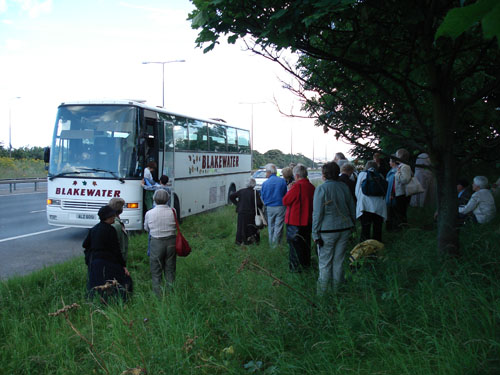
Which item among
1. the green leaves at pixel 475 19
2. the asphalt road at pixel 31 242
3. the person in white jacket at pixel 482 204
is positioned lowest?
the asphalt road at pixel 31 242

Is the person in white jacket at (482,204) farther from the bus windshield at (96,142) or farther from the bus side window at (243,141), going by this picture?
the bus side window at (243,141)

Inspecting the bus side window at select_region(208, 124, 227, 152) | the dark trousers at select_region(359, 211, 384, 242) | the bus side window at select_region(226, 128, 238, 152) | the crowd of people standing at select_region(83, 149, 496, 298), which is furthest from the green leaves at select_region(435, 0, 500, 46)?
the bus side window at select_region(226, 128, 238, 152)

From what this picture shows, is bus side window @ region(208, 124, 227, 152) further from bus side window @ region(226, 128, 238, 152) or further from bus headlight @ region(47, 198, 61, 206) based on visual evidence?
bus headlight @ region(47, 198, 61, 206)

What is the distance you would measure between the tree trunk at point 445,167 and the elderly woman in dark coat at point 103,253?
398 cm

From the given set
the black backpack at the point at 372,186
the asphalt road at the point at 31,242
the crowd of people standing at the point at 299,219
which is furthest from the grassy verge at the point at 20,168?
the black backpack at the point at 372,186

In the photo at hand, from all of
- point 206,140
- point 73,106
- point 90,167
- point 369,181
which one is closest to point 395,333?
point 369,181

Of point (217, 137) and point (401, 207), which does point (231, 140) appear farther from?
point (401, 207)

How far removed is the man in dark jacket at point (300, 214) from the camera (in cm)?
690

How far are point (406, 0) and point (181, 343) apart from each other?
3.92 metres

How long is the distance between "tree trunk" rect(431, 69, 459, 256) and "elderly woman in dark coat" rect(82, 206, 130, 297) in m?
3.98

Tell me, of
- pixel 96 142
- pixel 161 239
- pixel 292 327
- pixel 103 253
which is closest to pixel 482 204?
pixel 292 327

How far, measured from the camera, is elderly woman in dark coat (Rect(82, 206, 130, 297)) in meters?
5.60

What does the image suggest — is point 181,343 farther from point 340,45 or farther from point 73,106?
point 73,106

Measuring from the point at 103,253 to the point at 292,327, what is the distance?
2.78 metres
